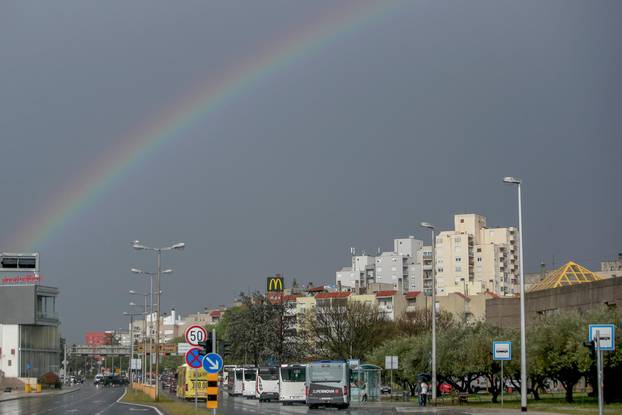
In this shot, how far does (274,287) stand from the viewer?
80.9 meters

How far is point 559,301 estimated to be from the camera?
92.9 m

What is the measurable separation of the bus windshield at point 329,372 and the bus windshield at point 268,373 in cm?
2024

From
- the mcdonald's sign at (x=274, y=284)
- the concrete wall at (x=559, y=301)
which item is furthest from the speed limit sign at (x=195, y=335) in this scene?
the mcdonald's sign at (x=274, y=284)

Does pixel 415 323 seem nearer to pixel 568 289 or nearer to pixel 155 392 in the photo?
pixel 568 289

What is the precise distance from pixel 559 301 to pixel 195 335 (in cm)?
6619

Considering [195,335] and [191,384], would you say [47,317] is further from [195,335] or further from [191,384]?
[195,335]

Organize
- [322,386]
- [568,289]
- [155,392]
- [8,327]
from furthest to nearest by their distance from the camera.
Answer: [8,327] < [568,289] < [155,392] < [322,386]

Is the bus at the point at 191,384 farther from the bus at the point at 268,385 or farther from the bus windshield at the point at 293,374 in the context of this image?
the bus windshield at the point at 293,374

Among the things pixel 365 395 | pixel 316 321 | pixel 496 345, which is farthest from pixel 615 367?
pixel 316 321

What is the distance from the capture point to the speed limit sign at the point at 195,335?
107ft

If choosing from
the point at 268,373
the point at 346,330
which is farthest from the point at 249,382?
the point at 346,330

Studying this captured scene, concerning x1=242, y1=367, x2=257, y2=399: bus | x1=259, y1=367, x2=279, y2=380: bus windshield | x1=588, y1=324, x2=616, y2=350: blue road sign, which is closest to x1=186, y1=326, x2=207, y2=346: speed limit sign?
x1=588, y1=324, x2=616, y2=350: blue road sign

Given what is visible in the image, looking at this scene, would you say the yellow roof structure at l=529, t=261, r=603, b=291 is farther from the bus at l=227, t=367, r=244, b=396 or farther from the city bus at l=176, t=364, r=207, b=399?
the city bus at l=176, t=364, r=207, b=399

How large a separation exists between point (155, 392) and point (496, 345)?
3124 cm
